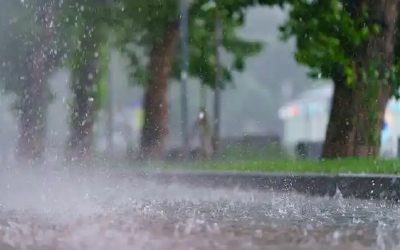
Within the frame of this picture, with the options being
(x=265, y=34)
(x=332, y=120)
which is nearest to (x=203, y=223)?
(x=332, y=120)

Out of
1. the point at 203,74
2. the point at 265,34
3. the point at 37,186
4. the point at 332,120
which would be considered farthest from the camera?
the point at 265,34

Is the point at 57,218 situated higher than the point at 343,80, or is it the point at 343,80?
the point at 343,80

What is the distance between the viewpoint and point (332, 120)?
707 inches

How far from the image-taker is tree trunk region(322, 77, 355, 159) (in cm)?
1762

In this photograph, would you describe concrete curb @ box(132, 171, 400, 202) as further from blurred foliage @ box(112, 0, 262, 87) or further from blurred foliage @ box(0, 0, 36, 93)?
blurred foliage @ box(0, 0, 36, 93)

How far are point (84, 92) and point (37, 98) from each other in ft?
6.97

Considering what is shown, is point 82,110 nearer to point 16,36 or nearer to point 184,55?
point 16,36

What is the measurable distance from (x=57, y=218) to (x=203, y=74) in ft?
78.2

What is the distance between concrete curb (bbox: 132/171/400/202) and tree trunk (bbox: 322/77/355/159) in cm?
465

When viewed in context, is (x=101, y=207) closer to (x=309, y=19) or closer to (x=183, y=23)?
(x=309, y=19)

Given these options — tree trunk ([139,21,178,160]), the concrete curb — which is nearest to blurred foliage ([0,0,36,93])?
tree trunk ([139,21,178,160])

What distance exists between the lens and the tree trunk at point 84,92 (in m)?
25.6

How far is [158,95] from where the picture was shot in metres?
28.2

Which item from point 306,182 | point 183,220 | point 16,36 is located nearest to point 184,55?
point 16,36
